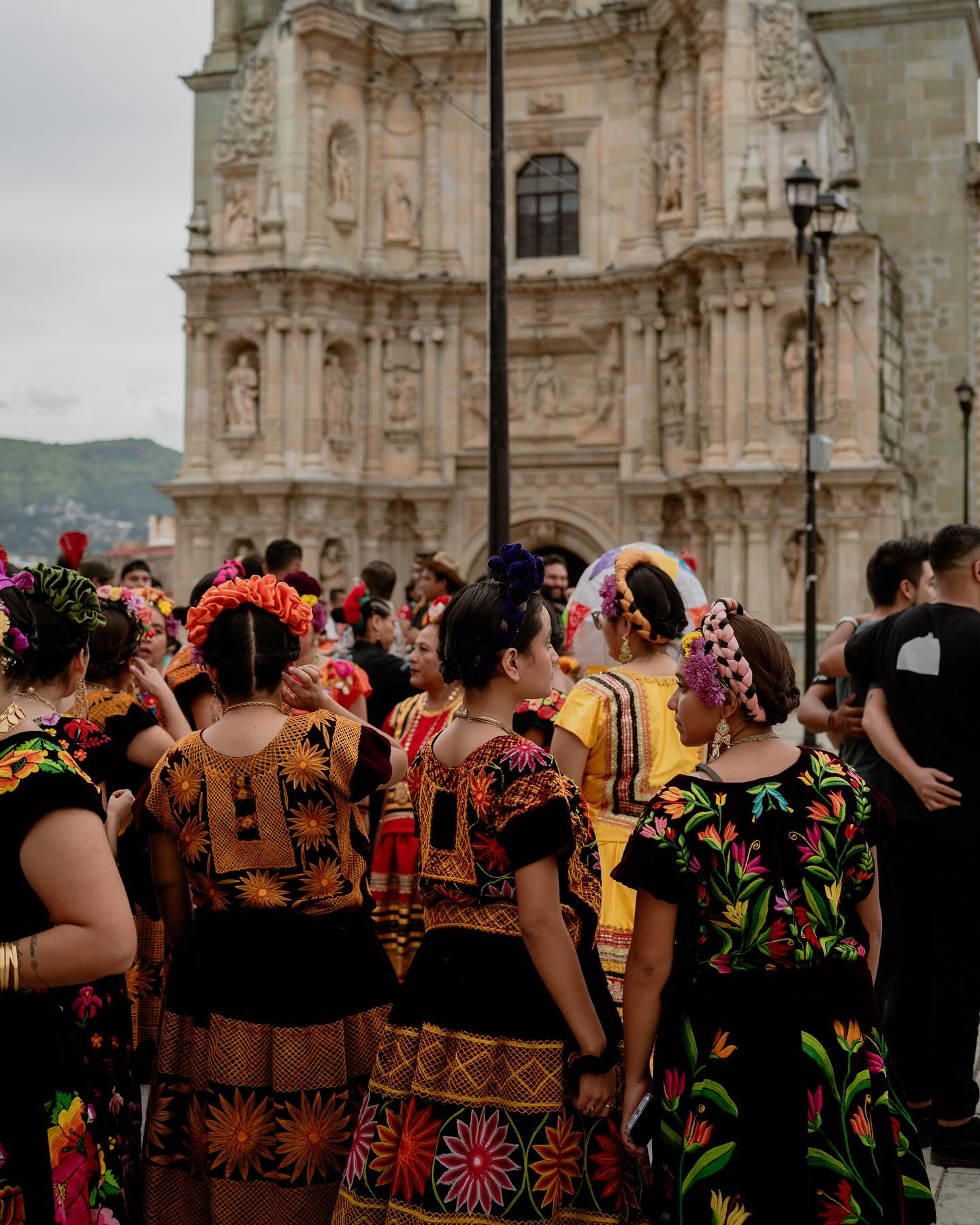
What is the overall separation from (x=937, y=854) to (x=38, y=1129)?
3.65m

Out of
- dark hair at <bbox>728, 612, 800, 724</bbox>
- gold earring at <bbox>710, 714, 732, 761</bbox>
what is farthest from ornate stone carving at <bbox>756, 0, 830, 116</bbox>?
dark hair at <bbox>728, 612, 800, 724</bbox>

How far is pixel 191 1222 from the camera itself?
3.98 metres

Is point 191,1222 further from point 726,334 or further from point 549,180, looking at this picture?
point 549,180

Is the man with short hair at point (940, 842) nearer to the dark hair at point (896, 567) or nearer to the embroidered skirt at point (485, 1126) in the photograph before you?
the dark hair at point (896, 567)

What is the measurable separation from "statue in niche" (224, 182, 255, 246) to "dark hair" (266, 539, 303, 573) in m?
17.9

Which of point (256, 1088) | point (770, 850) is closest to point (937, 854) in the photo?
point (770, 850)

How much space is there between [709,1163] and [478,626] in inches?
57.1

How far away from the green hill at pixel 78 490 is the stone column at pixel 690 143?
59387 mm

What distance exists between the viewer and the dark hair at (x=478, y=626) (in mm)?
3725

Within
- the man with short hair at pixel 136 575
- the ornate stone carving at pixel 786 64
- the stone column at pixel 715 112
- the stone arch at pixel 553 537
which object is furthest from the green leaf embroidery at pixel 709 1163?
the ornate stone carving at pixel 786 64

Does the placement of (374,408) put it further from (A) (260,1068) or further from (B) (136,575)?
(A) (260,1068)

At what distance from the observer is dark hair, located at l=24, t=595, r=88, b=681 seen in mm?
3590

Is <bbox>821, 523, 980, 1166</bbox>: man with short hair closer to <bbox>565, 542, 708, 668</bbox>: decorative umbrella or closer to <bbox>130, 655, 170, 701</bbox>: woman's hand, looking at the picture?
<bbox>565, 542, 708, 668</bbox>: decorative umbrella

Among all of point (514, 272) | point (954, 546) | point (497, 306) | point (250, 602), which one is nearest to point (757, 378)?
point (514, 272)
